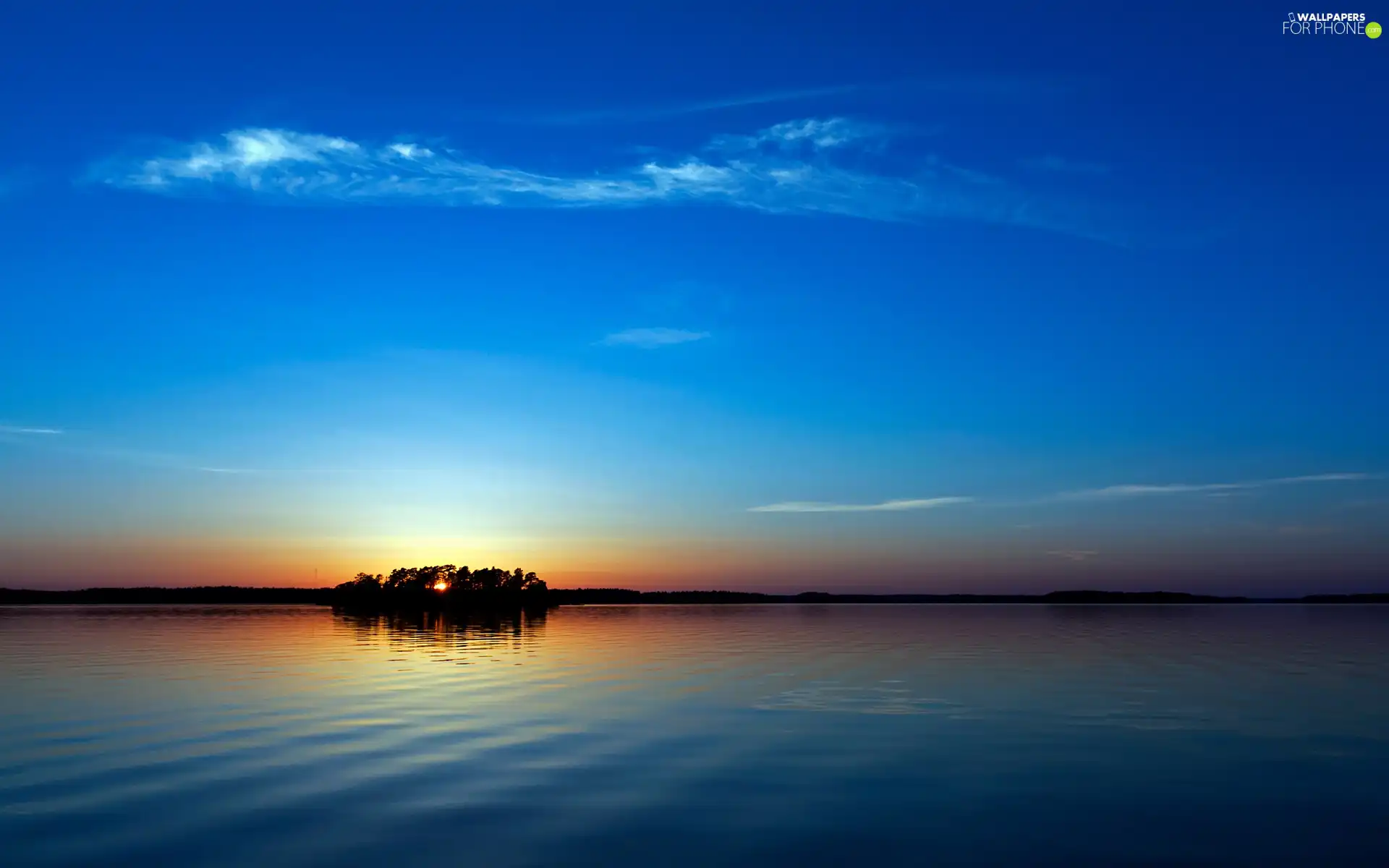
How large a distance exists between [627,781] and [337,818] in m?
7.58

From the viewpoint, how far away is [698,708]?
41.2m

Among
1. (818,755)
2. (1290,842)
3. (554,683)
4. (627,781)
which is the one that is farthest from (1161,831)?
(554,683)

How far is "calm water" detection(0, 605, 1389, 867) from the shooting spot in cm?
1991

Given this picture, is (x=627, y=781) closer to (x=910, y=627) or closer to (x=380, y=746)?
(x=380, y=746)

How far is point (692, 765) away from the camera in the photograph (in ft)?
93.2

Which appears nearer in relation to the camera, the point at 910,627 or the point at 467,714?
the point at 467,714

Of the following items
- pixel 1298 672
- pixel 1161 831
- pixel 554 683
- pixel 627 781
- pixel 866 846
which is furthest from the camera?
pixel 1298 672

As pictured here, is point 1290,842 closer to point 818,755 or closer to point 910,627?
point 818,755

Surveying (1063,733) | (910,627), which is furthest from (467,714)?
(910,627)

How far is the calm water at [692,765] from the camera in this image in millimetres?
19906

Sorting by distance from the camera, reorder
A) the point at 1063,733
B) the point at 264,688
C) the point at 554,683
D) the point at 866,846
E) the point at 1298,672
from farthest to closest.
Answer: the point at 1298,672 → the point at 554,683 → the point at 264,688 → the point at 1063,733 → the point at 866,846

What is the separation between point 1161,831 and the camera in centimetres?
2128

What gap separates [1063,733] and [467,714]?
22423mm

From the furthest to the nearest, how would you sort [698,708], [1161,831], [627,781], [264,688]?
[264,688]
[698,708]
[627,781]
[1161,831]
